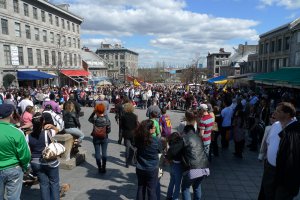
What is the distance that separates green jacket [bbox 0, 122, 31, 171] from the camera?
302 cm

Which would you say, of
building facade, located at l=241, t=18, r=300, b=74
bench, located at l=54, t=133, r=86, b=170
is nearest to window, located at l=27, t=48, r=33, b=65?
bench, located at l=54, t=133, r=86, b=170

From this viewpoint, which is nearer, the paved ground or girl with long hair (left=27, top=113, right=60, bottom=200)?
girl with long hair (left=27, top=113, right=60, bottom=200)

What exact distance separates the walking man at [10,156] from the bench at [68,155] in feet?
8.37

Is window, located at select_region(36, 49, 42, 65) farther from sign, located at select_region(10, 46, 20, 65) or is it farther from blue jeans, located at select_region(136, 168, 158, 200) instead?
blue jeans, located at select_region(136, 168, 158, 200)

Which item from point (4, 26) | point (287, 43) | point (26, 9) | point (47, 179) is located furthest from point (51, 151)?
point (287, 43)

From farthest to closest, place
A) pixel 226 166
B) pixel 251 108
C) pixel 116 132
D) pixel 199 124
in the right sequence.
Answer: pixel 116 132, pixel 251 108, pixel 226 166, pixel 199 124

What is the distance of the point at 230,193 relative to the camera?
16.2 feet

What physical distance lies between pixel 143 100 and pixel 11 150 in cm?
1522

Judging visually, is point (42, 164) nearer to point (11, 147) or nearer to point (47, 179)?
point (47, 179)

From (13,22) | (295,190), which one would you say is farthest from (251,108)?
(13,22)

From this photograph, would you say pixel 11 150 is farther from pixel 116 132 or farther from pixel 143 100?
pixel 143 100

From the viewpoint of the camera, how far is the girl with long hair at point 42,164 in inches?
148

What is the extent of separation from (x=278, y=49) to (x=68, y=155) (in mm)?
31474

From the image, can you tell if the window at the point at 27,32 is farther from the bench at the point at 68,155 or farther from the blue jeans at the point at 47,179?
the blue jeans at the point at 47,179
